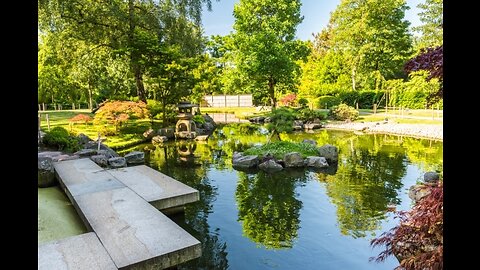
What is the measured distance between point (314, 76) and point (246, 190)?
21.5 metres

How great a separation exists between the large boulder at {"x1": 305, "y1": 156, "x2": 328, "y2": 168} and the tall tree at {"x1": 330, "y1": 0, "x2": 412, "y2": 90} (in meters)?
17.4

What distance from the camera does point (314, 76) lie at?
26844 millimetres

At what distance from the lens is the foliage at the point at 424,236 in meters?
1.95

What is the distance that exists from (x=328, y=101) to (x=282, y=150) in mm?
15721

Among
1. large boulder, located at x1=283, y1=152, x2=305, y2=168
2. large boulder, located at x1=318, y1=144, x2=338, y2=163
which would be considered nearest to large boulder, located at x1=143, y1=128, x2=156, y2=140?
large boulder, located at x1=283, y1=152, x2=305, y2=168

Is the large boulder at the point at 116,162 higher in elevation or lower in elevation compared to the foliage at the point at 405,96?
lower

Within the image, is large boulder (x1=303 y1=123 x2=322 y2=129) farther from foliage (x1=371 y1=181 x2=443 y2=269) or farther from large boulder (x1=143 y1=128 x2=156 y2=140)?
foliage (x1=371 y1=181 x2=443 y2=269)

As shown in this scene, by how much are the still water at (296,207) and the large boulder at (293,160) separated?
1.42 feet

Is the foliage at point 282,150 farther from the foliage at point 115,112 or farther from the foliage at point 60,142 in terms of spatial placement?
the foliage at point 115,112

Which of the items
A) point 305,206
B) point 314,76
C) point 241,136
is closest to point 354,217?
point 305,206

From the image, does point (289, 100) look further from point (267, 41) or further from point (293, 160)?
point (293, 160)

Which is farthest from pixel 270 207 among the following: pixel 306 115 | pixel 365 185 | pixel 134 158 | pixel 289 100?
pixel 289 100

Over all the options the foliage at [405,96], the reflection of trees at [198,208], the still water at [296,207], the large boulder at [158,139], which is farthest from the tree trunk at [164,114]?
the foliage at [405,96]
